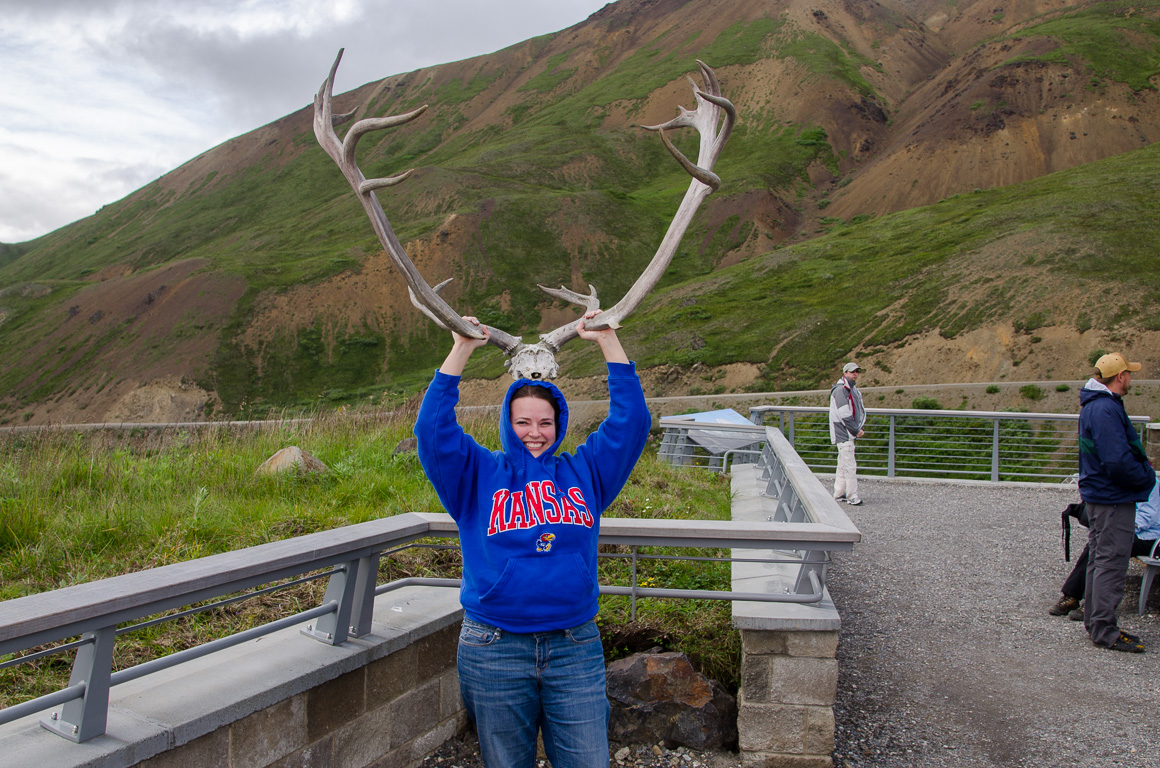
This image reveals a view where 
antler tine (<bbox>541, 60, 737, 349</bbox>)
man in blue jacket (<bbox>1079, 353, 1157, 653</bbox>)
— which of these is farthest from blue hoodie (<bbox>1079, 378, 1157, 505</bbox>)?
antler tine (<bbox>541, 60, 737, 349</bbox>)

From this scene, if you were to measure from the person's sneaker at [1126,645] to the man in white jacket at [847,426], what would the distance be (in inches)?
203

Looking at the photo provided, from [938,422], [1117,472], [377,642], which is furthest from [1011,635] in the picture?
[938,422]

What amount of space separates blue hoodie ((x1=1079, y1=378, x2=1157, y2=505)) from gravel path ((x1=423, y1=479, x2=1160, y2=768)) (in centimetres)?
107

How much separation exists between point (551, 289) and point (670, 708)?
210cm

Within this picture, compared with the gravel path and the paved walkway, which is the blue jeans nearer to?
the gravel path

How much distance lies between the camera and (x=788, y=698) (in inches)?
146

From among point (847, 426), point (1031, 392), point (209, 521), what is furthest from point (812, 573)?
point (1031, 392)

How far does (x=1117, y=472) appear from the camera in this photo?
17.4 feet

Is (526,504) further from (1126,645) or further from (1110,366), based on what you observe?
(1126,645)

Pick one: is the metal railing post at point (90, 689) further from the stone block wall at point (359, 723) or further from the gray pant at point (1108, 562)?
the gray pant at point (1108, 562)

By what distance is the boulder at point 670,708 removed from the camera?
3.92 metres

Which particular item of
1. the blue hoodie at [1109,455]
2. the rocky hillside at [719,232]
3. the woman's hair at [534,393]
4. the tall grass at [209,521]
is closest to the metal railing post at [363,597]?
the tall grass at [209,521]

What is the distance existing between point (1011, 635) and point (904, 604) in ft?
2.88

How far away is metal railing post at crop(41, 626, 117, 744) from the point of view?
2.36 m
